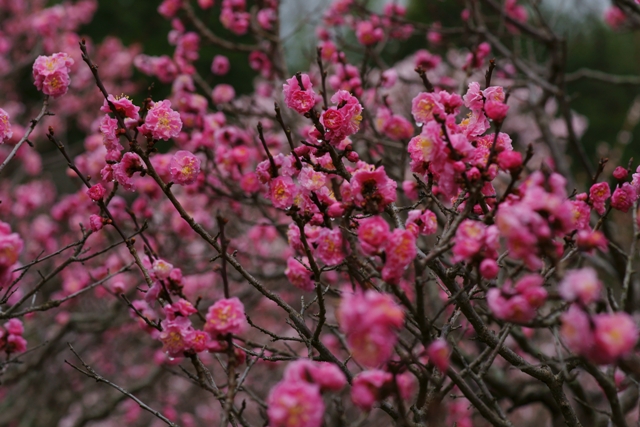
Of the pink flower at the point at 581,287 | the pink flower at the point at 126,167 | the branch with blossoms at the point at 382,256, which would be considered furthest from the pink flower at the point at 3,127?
the pink flower at the point at 581,287

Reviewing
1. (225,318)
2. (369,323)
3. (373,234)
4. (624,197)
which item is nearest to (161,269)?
(225,318)

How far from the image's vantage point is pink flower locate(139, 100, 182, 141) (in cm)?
181

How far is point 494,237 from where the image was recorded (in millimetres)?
1246

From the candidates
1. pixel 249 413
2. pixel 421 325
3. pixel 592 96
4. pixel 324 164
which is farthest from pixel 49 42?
pixel 592 96

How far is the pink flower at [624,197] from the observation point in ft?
5.72

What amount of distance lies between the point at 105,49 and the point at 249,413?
738cm

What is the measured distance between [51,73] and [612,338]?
2.25m

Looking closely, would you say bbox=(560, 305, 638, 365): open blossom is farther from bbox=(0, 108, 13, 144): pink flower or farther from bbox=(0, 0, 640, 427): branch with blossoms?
bbox=(0, 108, 13, 144): pink flower

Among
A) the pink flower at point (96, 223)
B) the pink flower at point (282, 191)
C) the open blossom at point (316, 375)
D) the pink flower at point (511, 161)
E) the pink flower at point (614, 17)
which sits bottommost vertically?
the open blossom at point (316, 375)

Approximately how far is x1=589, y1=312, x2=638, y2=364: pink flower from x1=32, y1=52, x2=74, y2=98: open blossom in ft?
7.21

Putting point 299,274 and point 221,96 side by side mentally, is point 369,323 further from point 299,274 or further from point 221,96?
point 221,96

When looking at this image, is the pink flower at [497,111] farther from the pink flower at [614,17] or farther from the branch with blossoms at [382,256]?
the pink flower at [614,17]

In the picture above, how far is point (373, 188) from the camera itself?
1.53 m

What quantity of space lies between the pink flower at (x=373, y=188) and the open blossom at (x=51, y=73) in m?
1.47
